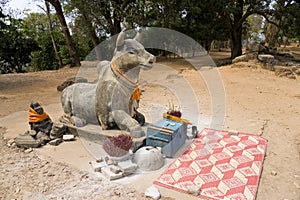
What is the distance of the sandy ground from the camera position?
10.3 feet

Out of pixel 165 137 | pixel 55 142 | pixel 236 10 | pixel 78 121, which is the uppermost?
pixel 236 10

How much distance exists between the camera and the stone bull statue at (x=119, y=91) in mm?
3859

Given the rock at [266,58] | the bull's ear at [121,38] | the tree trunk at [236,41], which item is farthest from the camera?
the tree trunk at [236,41]

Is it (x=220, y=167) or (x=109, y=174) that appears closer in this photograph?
(x=109, y=174)

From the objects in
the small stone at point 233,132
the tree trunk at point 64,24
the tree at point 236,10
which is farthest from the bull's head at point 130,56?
the tree trunk at point 64,24

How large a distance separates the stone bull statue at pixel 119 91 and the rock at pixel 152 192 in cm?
108

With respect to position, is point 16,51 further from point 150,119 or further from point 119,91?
point 119,91

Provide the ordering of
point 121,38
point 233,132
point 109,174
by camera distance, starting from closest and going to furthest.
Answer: point 109,174, point 121,38, point 233,132

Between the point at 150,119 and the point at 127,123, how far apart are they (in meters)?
1.84

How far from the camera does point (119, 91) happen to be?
402cm

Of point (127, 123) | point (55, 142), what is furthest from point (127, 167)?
point (55, 142)

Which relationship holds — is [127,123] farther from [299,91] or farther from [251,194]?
[299,91]

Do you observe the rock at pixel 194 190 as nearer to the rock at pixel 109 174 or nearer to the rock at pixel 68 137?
the rock at pixel 109 174

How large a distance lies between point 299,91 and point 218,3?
6284mm
